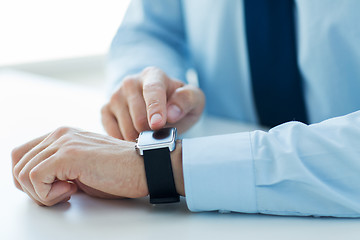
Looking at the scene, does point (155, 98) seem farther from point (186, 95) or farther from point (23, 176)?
point (23, 176)

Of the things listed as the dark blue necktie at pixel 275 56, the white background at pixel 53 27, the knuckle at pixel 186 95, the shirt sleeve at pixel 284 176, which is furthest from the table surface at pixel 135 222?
the white background at pixel 53 27

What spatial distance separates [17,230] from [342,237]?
520 mm

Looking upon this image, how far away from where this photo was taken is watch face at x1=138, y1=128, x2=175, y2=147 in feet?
2.35

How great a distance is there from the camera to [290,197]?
668mm

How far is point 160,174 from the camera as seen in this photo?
70 centimetres

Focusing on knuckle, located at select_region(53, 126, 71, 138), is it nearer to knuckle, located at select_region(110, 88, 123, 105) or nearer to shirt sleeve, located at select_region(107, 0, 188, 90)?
knuckle, located at select_region(110, 88, 123, 105)

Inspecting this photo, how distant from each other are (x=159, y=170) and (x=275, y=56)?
51 cm

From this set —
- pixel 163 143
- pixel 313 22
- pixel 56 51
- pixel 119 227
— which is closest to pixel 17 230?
pixel 119 227

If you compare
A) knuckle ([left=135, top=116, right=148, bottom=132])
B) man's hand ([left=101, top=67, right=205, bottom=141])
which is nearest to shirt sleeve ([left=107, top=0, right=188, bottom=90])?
man's hand ([left=101, top=67, right=205, bottom=141])

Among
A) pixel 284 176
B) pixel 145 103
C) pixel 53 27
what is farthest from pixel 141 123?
pixel 53 27

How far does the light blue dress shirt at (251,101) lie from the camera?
670 mm

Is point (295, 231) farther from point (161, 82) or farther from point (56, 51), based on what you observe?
point (56, 51)

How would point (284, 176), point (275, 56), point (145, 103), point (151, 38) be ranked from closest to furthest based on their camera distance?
point (284, 176) < point (145, 103) < point (275, 56) < point (151, 38)

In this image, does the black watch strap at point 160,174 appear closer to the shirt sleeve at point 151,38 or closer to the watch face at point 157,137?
the watch face at point 157,137
